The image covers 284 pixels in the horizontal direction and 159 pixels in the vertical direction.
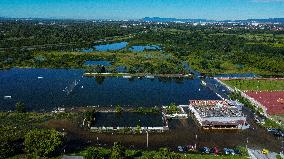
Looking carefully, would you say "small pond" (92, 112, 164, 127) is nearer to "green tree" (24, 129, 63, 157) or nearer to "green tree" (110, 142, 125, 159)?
"green tree" (24, 129, 63, 157)

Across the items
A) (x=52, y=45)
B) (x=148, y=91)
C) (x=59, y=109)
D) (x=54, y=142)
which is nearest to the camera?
(x=54, y=142)

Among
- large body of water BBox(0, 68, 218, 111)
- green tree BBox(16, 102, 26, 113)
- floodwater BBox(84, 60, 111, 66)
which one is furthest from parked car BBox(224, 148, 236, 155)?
floodwater BBox(84, 60, 111, 66)

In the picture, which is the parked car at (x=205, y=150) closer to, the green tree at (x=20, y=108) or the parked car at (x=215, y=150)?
the parked car at (x=215, y=150)

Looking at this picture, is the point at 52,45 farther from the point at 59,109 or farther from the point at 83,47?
the point at 59,109

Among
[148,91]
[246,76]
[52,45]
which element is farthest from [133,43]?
[148,91]

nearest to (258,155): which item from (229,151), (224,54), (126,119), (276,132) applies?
(229,151)

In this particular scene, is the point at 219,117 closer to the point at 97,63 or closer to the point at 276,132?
the point at 276,132

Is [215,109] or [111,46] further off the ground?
[111,46]
